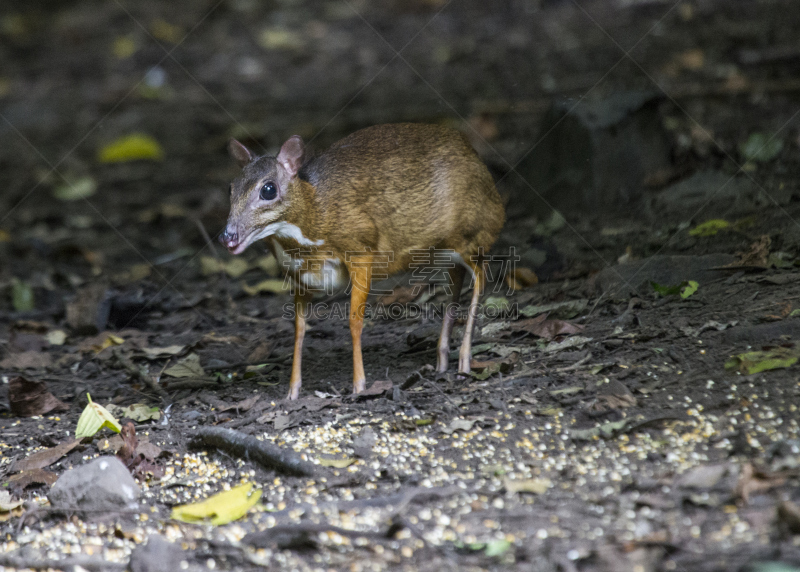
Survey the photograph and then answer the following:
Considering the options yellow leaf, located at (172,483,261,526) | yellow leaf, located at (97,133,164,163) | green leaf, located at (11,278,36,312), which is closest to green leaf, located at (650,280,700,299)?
yellow leaf, located at (172,483,261,526)

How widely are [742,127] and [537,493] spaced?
4913 millimetres

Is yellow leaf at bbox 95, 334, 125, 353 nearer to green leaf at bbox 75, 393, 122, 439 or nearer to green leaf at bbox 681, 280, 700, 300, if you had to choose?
Answer: green leaf at bbox 75, 393, 122, 439

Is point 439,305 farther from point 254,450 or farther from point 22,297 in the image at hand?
point 22,297

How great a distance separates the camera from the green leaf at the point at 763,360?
346cm

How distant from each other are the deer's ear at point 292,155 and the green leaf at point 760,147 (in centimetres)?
376

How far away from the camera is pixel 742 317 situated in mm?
4082


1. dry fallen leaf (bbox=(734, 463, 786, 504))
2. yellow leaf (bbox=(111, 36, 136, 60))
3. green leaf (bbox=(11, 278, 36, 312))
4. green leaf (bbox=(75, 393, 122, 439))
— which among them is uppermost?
yellow leaf (bbox=(111, 36, 136, 60))

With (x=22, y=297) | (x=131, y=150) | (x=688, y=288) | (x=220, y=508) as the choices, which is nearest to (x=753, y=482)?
(x=220, y=508)

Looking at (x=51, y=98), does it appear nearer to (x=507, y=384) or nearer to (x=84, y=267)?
(x=84, y=267)

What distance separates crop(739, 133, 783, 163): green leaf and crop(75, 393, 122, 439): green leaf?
4.96 metres

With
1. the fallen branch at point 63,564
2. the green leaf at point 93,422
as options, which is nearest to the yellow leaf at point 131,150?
the green leaf at point 93,422

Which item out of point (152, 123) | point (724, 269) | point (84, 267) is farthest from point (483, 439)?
point (152, 123)

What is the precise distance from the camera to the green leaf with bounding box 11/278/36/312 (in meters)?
6.48

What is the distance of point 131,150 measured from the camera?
31.1 feet
